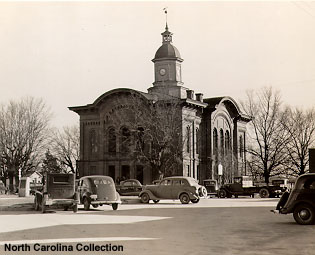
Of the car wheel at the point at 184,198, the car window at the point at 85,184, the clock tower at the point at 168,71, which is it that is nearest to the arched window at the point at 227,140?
the clock tower at the point at 168,71

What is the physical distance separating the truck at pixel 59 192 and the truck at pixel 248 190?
1840 cm

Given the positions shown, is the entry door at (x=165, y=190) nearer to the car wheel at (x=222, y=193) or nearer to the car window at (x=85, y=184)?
the car window at (x=85, y=184)

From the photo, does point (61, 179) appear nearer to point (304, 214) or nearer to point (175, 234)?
point (175, 234)

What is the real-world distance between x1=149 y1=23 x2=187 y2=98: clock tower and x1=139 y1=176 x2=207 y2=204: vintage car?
2475cm

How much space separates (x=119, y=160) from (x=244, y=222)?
119 ft

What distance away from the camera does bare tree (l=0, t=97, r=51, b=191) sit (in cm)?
4634

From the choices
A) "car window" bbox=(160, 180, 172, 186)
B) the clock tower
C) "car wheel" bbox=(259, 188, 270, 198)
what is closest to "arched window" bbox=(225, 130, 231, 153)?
the clock tower

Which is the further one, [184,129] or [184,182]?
[184,129]

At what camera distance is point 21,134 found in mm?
48531

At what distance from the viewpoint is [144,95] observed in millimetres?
48031

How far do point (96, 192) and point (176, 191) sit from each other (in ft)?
23.5

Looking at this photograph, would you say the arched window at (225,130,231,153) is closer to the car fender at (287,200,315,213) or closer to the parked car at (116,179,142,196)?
the parked car at (116,179,142,196)

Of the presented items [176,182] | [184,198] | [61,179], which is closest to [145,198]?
[176,182]

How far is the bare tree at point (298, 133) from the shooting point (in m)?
50.2
